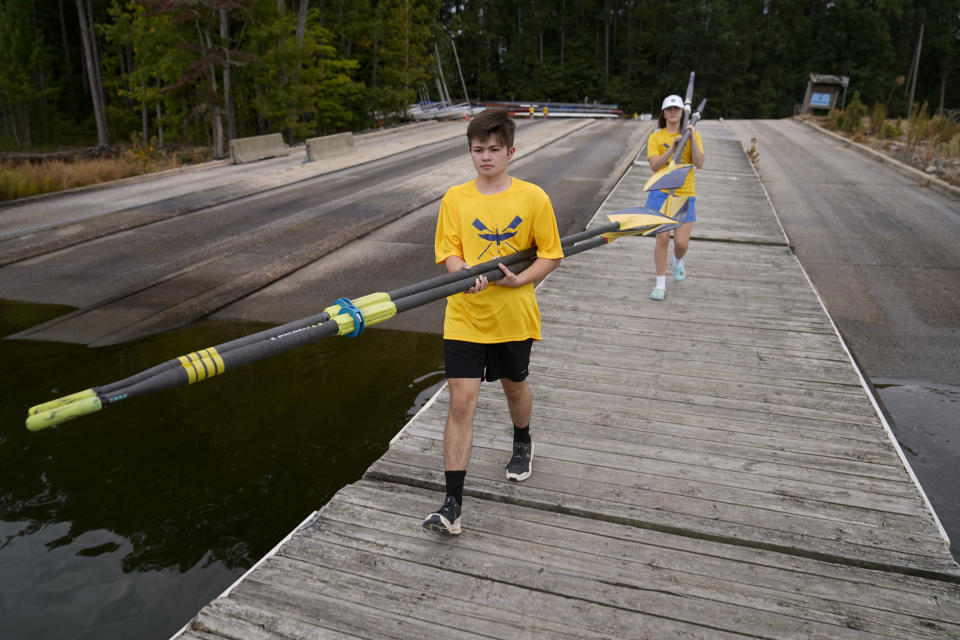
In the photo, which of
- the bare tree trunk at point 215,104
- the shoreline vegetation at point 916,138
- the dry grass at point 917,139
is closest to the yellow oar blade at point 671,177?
the shoreline vegetation at point 916,138

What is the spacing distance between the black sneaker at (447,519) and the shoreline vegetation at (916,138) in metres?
18.1

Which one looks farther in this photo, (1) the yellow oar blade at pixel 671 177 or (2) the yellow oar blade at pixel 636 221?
(1) the yellow oar blade at pixel 671 177

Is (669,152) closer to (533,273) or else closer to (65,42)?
(533,273)

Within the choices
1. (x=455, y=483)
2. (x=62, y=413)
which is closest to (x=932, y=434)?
(x=455, y=483)

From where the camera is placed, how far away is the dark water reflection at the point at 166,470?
13.1 ft

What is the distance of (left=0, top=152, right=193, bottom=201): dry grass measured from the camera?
53.8ft

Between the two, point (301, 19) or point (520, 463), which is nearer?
point (520, 463)

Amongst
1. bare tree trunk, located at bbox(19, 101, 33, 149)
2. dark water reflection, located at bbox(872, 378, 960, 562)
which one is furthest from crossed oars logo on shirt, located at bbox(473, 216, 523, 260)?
bare tree trunk, located at bbox(19, 101, 33, 149)

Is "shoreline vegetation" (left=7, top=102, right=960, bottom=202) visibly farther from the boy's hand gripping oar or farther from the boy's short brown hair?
the boy's short brown hair

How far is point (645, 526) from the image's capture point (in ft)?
11.9

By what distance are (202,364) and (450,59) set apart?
6565 centimetres

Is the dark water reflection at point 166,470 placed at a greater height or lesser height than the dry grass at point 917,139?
lesser

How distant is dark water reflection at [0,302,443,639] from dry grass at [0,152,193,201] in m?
11.1

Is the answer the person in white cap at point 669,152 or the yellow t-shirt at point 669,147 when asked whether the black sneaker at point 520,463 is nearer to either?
the person in white cap at point 669,152
